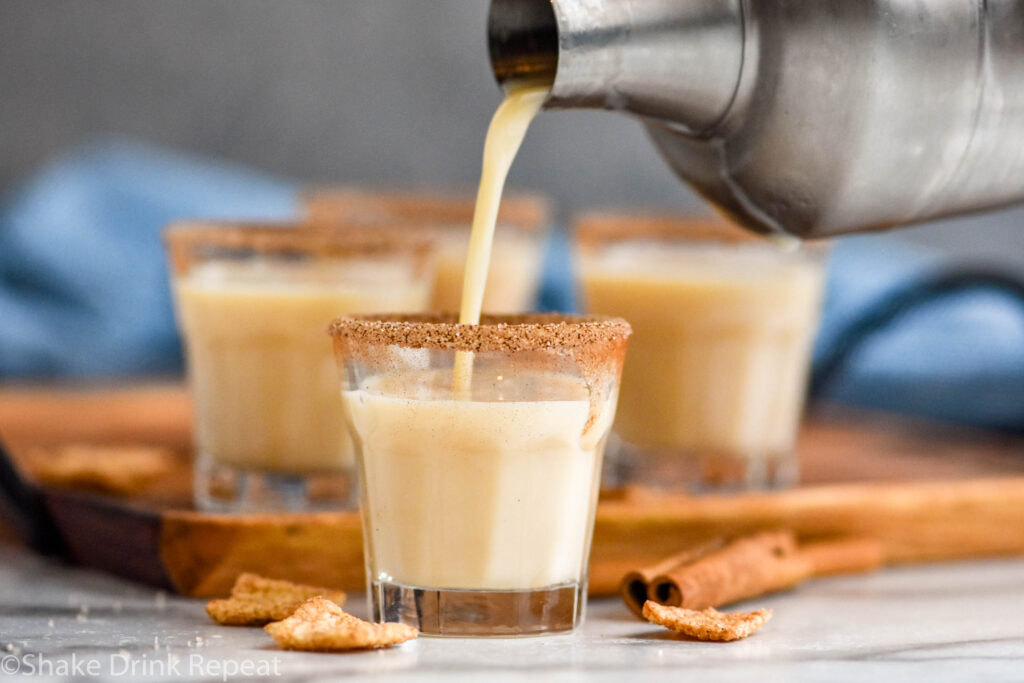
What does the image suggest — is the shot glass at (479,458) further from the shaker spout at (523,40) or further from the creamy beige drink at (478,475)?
the shaker spout at (523,40)

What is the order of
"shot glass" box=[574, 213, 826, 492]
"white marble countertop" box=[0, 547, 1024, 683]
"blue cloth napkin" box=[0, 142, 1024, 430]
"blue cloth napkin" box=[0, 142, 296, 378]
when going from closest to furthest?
"white marble countertop" box=[0, 547, 1024, 683] → "shot glass" box=[574, 213, 826, 492] → "blue cloth napkin" box=[0, 142, 1024, 430] → "blue cloth napkin" box=[0, 142, 296, 378]

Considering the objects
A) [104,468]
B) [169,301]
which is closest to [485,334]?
[104,468]

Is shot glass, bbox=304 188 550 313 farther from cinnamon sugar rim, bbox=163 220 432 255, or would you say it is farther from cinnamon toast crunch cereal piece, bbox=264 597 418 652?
cinnamon toast crunch cereal piece, bbox=264 597 418 652

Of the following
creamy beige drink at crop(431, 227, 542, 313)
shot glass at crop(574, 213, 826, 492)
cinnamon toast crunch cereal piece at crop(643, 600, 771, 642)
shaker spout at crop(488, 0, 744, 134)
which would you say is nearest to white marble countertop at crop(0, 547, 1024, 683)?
cinnamon toast crunch cereal piece at crop(643, 600, 771, 642)

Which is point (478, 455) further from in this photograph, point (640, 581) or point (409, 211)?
point (409, 211)

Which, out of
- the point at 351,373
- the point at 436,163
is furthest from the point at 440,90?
the point at 351,373

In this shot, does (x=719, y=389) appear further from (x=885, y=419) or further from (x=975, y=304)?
(x=975, y=304)
